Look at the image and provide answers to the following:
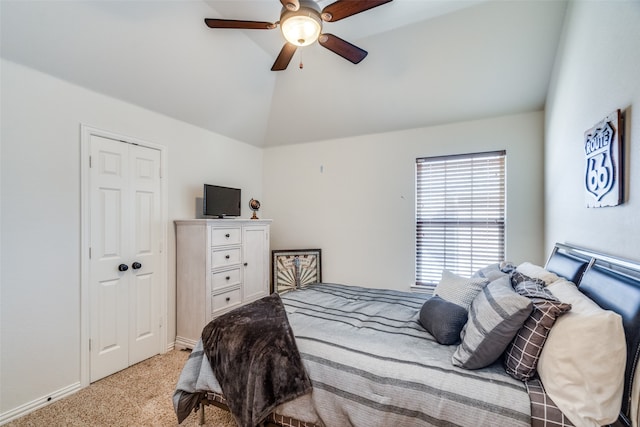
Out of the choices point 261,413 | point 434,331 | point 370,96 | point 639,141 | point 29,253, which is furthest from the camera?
point 370,96

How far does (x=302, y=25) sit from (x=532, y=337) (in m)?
2.01

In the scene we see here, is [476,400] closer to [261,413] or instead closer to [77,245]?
[261,413]

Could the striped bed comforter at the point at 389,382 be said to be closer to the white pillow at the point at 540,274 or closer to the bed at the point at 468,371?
the bed at the point at 468,371

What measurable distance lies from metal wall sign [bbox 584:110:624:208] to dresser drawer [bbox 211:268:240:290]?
10.1 ft

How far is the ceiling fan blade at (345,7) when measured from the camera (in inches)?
65.2

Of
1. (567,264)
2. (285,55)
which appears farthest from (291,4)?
(567,264)

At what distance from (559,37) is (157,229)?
13.3ft

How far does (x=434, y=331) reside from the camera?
1688 millimetres

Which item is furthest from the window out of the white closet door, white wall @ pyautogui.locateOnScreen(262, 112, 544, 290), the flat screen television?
the white closet door

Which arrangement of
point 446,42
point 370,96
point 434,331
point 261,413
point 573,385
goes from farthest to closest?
point 370,96, point 446,42, point 434,331, point 261,413, point 573,385

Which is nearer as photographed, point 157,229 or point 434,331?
point 434,331

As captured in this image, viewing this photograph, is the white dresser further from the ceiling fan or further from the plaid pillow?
the plaid pillow

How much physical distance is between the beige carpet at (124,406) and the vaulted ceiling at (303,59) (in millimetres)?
2514

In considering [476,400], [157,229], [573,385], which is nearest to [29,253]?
[157,229]
